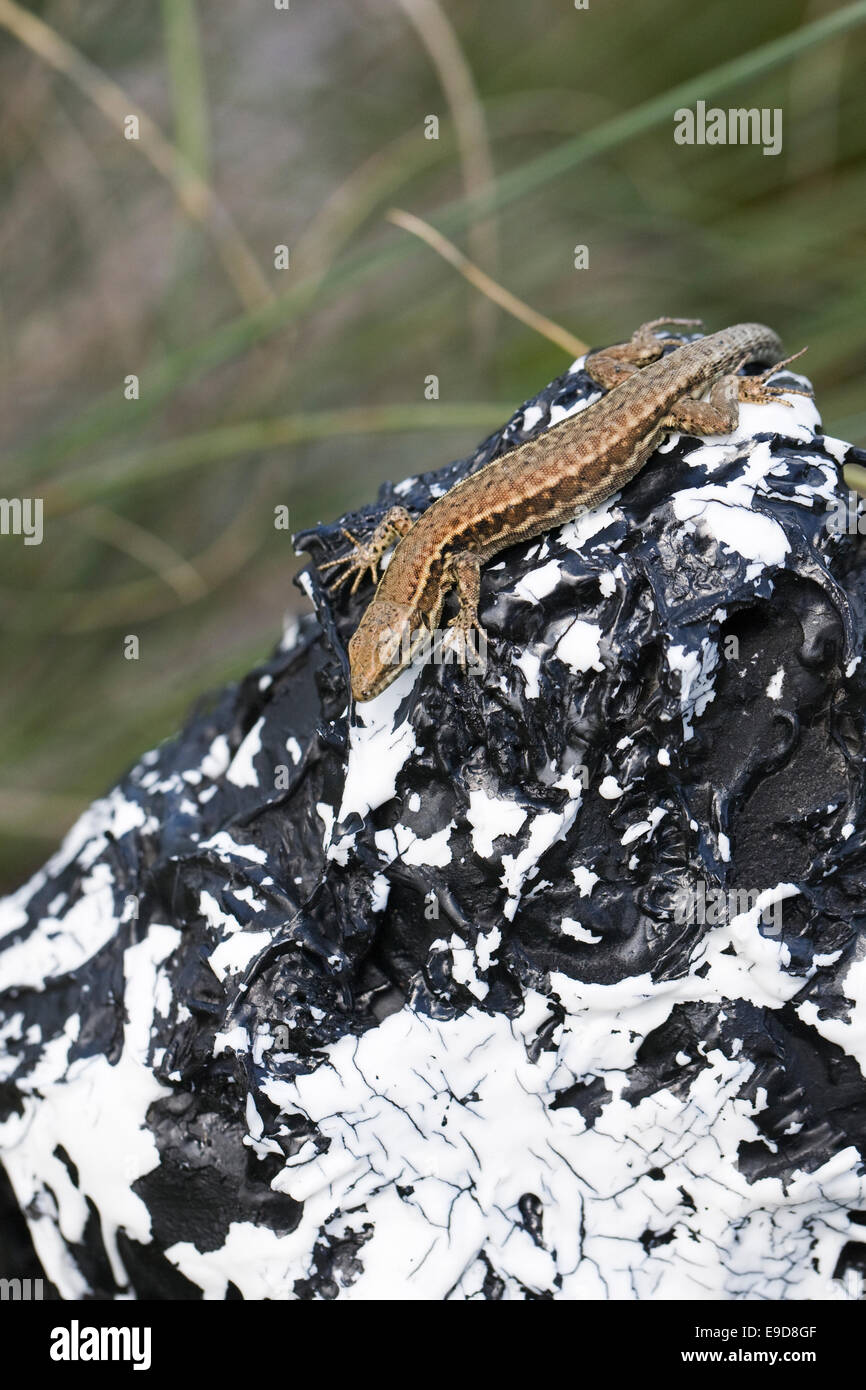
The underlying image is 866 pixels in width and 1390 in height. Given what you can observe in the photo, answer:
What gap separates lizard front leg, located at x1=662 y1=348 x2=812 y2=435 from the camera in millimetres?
1849

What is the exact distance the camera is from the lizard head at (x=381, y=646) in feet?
5.96

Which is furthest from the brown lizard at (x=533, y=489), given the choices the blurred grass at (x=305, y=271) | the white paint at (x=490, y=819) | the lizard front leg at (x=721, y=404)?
the blurred grass at (x=305, y=271)

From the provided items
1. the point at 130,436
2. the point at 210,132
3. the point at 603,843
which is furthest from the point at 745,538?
the point at 210,132

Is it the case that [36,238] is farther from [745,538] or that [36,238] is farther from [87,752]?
[745,538]

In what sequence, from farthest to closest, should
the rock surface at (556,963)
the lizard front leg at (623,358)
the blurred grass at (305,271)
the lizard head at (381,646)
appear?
1. the blurred grass at (305,271)
2. the lizard front leg at (623,358)
3. the lizard head at (381,646)
4. the rock surface at (556,963)

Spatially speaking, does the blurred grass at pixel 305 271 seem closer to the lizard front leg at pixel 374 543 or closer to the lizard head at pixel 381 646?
the lizard front leg at pixel 374 543

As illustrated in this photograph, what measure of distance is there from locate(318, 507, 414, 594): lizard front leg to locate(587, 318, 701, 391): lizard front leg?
0.47 m

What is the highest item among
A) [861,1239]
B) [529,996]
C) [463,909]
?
[463,909]

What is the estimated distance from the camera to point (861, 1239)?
1.77 metres

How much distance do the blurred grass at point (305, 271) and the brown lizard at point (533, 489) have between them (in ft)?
2.55

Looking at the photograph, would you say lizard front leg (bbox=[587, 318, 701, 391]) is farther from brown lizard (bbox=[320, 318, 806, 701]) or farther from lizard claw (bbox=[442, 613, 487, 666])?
lizard claw (bbox=[442, 613, 487, 666])

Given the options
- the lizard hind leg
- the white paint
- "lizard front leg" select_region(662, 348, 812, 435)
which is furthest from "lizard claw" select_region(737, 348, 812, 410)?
the white paint

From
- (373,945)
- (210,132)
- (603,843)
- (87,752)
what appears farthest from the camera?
(210,132)

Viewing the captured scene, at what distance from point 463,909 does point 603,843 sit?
9.7 inches
